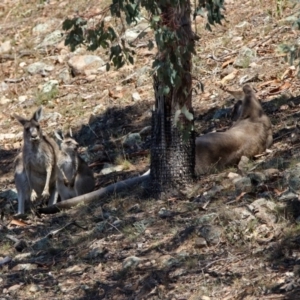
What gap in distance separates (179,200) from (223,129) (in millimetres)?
2932

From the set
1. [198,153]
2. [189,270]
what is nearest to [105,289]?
[189,270]

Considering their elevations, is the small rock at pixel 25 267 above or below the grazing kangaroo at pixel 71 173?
below

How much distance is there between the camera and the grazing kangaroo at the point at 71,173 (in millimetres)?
10531

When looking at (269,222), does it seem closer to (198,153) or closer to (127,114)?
(198,153)

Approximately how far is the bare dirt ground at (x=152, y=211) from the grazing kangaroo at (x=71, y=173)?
0.90 ft

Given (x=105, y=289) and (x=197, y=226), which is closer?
(x=105, y=289)

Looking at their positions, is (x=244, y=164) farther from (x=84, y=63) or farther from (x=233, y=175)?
(x=84, y=63)

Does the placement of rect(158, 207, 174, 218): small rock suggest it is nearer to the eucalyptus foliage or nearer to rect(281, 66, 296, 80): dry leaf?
the eucalyptus foliage

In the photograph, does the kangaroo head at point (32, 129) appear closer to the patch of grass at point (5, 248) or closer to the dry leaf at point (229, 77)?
the patch of grass at point (5, 248)

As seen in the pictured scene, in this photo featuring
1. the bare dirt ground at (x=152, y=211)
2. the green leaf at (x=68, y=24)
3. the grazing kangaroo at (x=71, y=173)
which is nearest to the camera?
the green leaf at (x=68, y=24)

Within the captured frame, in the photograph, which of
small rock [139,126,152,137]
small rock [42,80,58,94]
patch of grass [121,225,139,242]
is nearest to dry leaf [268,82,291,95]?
small rock [139,126,152,137]

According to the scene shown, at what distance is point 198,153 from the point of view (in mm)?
9875

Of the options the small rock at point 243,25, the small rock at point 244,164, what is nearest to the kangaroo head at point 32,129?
the small rock at point 244,164

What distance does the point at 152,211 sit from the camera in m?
8.62
